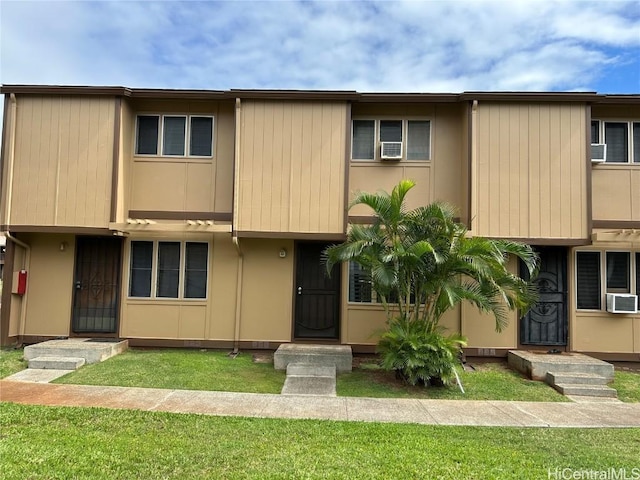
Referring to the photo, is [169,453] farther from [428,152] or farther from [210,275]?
[428,152]

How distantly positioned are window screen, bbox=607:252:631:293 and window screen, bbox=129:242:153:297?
9.61 m

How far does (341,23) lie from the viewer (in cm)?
953

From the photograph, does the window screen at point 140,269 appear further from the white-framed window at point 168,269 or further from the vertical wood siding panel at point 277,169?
the vertical wood siding panel at point 277,169

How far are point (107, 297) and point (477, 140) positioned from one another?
27.2 ft

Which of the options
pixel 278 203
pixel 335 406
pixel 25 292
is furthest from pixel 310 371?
pixel 25 292

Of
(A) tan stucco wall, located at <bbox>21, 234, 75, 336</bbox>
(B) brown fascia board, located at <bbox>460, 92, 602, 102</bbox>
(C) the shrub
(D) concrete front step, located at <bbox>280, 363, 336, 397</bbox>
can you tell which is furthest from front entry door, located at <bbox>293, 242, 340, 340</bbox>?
(A) tan stucco wall, located at <bbox>21, 234, 75, 336</bbox>

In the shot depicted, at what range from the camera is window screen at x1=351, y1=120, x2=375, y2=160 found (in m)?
8.88

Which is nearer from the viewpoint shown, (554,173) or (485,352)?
(554,173)

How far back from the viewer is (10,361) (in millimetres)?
7281

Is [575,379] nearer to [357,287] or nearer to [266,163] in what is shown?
[357,287]

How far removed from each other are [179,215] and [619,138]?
955 centimetres

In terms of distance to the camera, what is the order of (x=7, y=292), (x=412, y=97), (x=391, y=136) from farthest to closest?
(x=391, y=136) < (x=412, y=97) < (x=7, y=292)

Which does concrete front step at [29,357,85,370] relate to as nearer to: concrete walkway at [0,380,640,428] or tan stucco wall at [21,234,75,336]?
concrete walkway at [0,380,640,428]

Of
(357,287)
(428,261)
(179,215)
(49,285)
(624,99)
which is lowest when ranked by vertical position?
(49,285)
